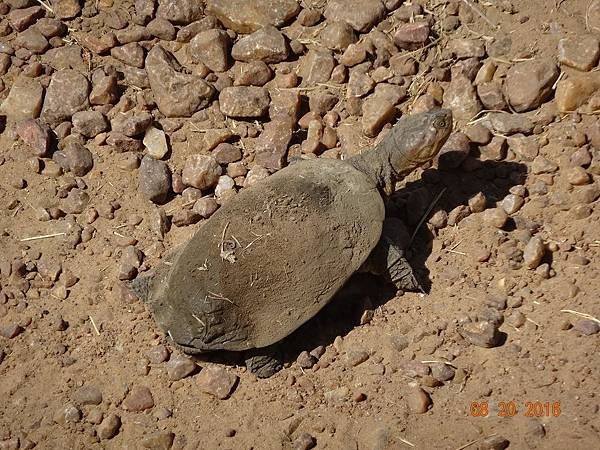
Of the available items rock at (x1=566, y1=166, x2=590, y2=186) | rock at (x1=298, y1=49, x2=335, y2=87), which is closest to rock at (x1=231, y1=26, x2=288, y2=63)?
rock at (x1=298, y1=49, x2=335, y2=87)

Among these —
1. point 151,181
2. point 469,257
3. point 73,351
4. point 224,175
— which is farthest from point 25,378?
point 469,257

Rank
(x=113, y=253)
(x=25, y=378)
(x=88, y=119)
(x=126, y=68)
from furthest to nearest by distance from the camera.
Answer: (x=126, y=68)
(x=88, y=119)
(x=113, y=253)
(x=25, y=378)

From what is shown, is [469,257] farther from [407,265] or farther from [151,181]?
[151,181]

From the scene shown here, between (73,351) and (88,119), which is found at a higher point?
(88,119)

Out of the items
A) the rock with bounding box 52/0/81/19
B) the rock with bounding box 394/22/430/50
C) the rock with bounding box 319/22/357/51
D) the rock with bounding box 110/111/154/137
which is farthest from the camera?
the rock with bounding box 52/0/81/19

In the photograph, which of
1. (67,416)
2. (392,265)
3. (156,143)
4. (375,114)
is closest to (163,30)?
(156,143)

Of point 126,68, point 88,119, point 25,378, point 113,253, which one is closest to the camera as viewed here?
point 25,378

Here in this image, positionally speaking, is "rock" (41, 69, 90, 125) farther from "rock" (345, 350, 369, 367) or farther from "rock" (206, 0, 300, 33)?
"rock" (345, 350, 369, 367)
